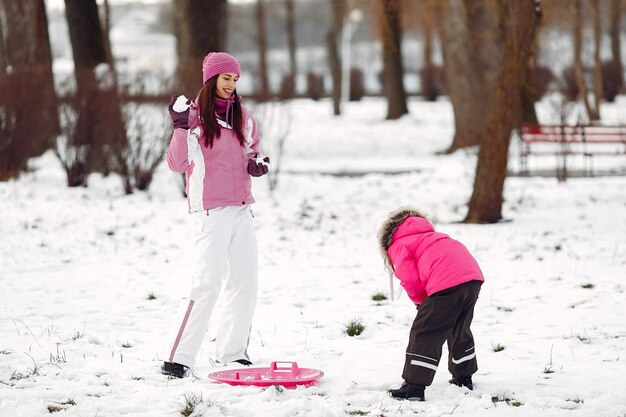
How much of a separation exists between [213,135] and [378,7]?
56.8 feet

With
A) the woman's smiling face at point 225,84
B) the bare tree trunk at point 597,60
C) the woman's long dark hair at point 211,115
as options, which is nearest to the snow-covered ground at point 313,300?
the woman's long dark hair at point 211,115

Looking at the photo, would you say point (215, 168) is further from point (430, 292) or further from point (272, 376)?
point (430, 292)

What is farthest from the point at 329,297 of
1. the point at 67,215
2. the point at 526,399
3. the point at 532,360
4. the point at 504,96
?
the point at 67,215

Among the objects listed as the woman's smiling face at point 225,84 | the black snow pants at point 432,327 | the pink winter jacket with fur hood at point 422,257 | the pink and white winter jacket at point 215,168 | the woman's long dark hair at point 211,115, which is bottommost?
the black snow pants at point 432,327

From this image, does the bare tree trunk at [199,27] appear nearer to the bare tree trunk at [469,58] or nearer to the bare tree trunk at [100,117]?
the bare tree trunk at [100,117]

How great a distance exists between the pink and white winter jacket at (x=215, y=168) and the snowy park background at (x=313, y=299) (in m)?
0.98

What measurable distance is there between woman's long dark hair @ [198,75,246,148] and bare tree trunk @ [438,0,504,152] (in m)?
15.2

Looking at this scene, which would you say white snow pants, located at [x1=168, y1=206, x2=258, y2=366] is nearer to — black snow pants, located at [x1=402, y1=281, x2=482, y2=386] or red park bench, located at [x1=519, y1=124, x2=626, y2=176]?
black snow pants, located at [x1=402, y1=281, x2=482, y2=386]

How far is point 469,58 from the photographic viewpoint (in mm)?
21172

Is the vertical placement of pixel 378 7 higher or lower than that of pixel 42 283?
higher

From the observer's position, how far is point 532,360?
5961mm

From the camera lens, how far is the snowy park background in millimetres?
5141

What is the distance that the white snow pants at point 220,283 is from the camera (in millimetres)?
5734

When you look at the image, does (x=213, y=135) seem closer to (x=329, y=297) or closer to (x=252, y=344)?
(x=252, y=344)
